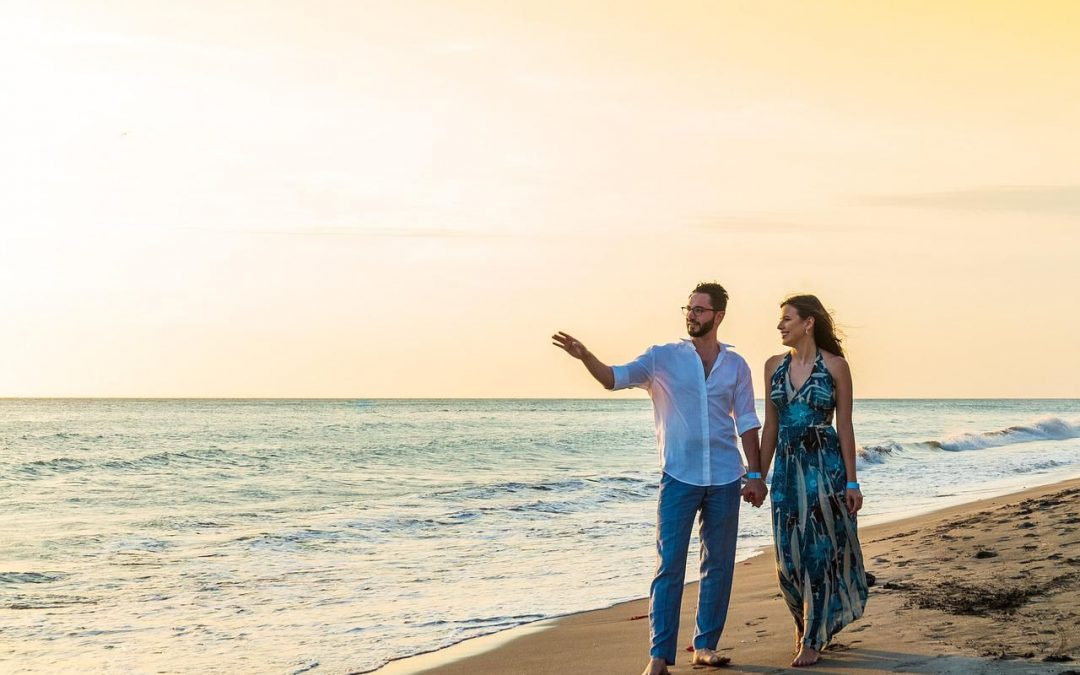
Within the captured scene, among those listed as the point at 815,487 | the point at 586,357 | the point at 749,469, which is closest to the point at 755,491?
the point at 749,469

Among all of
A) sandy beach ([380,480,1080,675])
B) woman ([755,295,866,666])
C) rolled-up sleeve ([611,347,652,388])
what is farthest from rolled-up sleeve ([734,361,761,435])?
sandy beach ([380,480,1080,675])

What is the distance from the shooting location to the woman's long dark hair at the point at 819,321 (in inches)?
207

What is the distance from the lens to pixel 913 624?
5.68 m

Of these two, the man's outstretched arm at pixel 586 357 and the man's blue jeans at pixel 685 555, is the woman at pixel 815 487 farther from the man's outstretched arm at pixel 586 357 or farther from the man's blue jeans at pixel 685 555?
the man's outstretched arm at pixel 586 357

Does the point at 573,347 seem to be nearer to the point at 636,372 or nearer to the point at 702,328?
the point at 636,372

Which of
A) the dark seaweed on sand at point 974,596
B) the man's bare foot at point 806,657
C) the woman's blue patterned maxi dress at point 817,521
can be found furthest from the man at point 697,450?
the dark seaweed on sand at point 974,596

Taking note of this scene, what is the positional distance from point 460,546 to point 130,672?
589 cm

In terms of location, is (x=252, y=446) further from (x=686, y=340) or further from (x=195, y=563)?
(x=686, y=340)

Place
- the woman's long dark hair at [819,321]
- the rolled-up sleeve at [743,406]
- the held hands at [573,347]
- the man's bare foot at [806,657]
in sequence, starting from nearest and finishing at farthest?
the held hands at [573,347], the man's bare foot at [806,657], the rolled-up sleeve at [743,406], the woman's long dark hair at [819,321]

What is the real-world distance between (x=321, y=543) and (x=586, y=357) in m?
8.70

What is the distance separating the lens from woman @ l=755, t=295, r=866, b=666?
5.15 m

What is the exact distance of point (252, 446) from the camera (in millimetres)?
33188

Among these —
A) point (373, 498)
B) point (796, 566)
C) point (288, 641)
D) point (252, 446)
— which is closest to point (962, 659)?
point (796, 566)

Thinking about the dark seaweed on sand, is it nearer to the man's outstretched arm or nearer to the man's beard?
the man's beard
